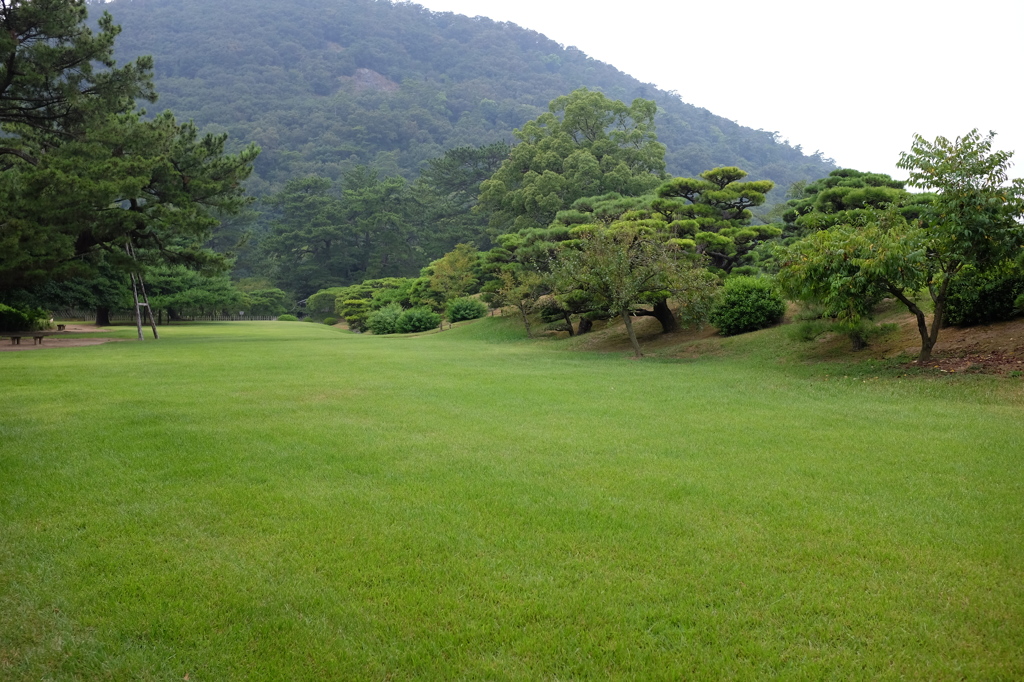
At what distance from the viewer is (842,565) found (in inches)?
157

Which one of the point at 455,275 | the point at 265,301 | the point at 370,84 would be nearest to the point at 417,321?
the point at 455,275

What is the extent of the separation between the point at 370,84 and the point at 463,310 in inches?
4631

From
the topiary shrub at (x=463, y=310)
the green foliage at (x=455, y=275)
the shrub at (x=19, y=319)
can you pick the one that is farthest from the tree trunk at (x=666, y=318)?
the shrub at (x=19, y=319)

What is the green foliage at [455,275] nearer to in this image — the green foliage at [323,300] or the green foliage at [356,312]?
the green foliage at [356,312]

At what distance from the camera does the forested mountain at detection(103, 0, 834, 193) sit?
323ft

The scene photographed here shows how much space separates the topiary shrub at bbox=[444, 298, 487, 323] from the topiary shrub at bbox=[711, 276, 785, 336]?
19.8 m

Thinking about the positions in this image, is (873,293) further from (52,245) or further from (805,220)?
(52,245)

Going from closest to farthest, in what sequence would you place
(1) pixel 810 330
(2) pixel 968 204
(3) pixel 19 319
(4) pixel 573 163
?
(2) pixel 968 204 < (1) pixel 810 330 < (3) pixel 19 319 < (4) pixel 573 163

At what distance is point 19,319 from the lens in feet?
90.9

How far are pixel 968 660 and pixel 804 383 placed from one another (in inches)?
376

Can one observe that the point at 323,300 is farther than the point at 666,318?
Yes

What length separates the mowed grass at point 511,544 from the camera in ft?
10.2

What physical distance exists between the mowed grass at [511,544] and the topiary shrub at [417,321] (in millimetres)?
29073

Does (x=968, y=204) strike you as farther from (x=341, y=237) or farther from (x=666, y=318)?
(x=341, y=237)
